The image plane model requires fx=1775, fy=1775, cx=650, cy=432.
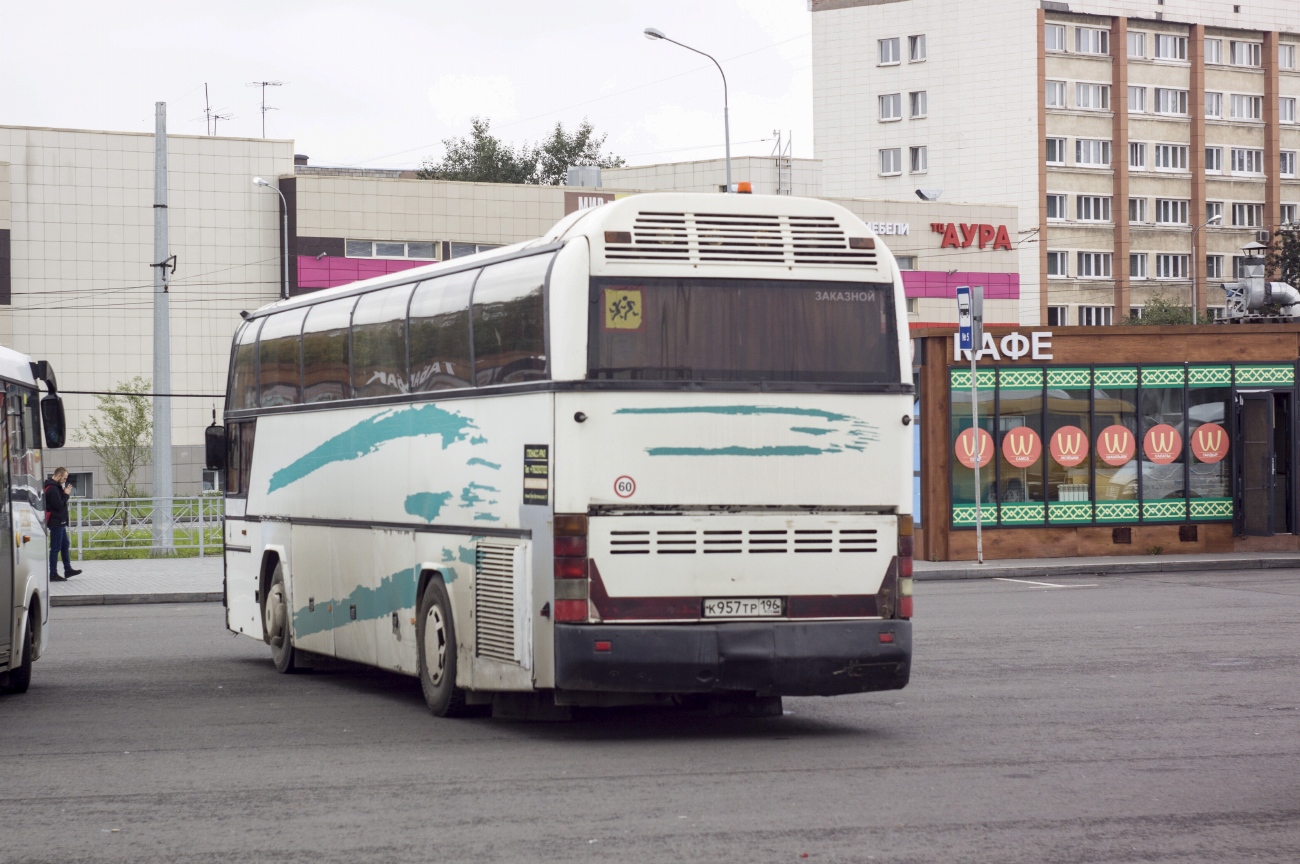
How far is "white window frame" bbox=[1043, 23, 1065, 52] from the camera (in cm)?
8362

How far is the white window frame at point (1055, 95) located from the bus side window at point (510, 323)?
249 ft

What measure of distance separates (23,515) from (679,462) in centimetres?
597

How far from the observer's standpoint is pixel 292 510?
15.2 meters

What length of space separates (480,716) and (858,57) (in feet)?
257

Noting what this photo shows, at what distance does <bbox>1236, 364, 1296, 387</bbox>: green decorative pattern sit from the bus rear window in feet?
65.4

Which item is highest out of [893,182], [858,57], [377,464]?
[858,57]

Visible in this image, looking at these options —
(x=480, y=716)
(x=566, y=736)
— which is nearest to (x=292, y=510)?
(x=480, y=716)

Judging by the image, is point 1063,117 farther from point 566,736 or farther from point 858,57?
point 566,736

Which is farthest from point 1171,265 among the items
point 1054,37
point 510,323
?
point 510,323

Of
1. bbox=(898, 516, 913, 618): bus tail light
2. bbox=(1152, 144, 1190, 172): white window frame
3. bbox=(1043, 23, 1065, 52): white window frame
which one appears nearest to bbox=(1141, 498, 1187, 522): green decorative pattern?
bbox=(898, 516, 913, 618): bus tail light

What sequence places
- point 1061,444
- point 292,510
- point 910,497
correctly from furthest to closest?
1. point 1061,444
2. point 292,510
3. point 910,497

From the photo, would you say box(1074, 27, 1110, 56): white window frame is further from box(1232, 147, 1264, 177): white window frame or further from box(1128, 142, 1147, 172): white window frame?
box(1232, 147, 1264, 177): white window frame

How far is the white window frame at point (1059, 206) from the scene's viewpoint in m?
83.1

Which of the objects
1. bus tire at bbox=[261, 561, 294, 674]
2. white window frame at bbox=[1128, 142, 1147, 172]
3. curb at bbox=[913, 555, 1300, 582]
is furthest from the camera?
white window frame at bbox=[1128, 142, 1147, 172]
